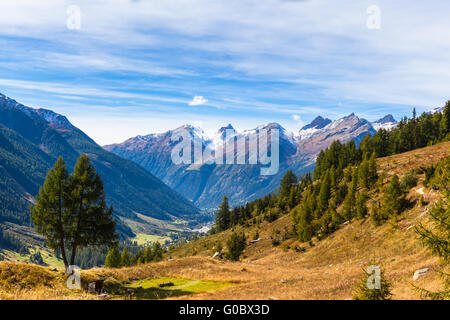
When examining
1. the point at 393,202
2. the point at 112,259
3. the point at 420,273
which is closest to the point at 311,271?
the point at 420,273

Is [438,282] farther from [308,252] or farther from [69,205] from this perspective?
[308,252]

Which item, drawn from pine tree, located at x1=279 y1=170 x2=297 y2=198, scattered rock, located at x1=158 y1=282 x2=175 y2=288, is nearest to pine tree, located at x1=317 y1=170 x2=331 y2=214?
pine tree, located at x1=279 y1=170 x2=297 y2=198

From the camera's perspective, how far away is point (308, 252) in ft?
204

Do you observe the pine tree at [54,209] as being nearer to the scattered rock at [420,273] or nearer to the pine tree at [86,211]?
the pine tree at [86,211]

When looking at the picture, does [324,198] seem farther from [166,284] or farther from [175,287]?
[175,287]

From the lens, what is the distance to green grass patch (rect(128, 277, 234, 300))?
25.5 m

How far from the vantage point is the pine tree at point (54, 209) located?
33000mm

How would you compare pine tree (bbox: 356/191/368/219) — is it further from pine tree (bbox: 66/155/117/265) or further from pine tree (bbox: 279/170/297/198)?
pine tree (bbox: 279/170/297/198)

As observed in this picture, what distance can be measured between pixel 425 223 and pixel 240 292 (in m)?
31.8

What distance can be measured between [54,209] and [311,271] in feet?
113

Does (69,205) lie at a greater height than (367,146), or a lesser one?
lesser

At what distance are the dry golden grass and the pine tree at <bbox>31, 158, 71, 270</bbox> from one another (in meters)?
6.15
